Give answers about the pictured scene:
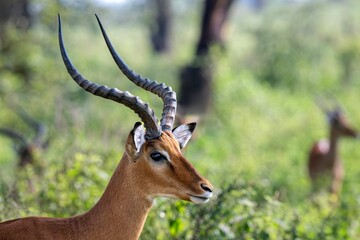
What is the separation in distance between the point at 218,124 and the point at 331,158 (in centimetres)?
373

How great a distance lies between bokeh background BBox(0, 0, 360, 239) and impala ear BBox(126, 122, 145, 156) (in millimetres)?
1543

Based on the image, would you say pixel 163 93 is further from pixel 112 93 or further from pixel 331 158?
pixel 331 158

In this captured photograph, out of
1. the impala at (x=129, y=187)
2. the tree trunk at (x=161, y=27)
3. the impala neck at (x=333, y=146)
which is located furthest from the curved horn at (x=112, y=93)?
the tree trunk at (x=161, y=27)

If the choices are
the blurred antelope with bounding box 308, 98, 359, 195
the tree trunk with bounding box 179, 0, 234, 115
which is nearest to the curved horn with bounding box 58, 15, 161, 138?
the blurred antelope with bounding box 308, 98, 359, 195

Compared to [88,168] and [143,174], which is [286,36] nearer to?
[88,168]

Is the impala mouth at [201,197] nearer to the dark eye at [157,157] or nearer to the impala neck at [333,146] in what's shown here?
the dark eye at [157,157]

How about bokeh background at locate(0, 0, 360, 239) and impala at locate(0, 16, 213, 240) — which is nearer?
impala at locate(0, 16, 213, 240)

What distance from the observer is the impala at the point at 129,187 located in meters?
4.46

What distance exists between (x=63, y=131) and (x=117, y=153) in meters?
3.00

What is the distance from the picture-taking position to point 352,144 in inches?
563

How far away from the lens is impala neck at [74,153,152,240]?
14.8 ft

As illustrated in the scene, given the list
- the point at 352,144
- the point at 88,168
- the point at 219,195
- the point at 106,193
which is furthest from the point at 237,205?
the point at 352,144

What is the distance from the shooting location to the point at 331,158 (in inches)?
477

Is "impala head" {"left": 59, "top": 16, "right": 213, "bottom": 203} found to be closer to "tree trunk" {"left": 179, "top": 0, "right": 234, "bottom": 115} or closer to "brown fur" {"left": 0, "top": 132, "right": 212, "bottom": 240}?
"brown fur" {"left": 0, "top": 132, "right": 212, "bottom": 240}
